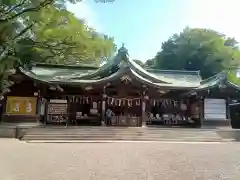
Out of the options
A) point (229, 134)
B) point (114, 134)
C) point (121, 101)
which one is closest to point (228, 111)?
point (229, 134)

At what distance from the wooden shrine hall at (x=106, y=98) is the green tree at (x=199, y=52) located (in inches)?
742

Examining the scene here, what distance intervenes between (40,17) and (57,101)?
6256 mm

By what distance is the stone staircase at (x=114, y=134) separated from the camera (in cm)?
Result: 1611

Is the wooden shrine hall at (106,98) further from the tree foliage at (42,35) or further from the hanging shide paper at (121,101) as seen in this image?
the tree foliage at (42,35)

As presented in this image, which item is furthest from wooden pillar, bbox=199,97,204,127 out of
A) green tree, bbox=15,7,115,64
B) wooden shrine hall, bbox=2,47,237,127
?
green tree, bbox=15,7,115,64

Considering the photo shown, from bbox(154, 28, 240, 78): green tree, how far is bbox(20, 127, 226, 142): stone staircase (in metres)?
24.1

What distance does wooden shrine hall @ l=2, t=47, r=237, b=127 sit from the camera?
1998cm

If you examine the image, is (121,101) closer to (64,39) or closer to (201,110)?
(201,110)

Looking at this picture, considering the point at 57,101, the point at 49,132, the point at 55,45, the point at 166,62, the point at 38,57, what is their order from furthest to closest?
→ 1. the point at 166,62
2. the point at 38,57
3. the point at 55,45
4. the point at 57,101
5. the point at 49,132

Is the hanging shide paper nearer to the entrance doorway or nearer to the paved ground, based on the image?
the entrance doorway

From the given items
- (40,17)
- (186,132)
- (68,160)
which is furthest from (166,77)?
(68,160)

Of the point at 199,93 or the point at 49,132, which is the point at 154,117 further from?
the point at 49,132

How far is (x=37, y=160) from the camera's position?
28.2ft

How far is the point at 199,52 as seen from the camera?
4203cm
